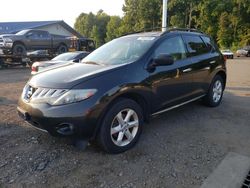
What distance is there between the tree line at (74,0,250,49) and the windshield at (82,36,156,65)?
3110cm

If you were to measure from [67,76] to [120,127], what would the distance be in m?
1.00

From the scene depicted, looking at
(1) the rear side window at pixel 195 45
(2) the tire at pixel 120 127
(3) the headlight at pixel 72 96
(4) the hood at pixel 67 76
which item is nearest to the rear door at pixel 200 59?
(1) the rear side window at pixel 195 45

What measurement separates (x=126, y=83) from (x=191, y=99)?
77.4 inches

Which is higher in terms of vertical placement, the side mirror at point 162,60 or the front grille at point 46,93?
the side mirror at point 162,60

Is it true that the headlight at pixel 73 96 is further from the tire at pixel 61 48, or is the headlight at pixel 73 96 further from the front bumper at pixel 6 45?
the tire at pixel 61 48

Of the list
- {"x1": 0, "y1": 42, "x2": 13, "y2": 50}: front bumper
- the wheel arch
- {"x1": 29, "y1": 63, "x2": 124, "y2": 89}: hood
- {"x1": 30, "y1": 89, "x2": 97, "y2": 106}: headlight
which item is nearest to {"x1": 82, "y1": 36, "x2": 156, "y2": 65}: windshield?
{"x1": 29, "y1": 63, "x2": 124, "y2": 89}: hood

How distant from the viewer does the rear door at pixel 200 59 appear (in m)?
5.32

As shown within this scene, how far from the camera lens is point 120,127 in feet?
12.7

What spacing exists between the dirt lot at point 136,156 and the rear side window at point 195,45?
1293 millimetres

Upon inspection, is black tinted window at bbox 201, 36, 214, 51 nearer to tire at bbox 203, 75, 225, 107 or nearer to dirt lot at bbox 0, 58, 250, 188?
tire at bbox 203, 75, 225, 107

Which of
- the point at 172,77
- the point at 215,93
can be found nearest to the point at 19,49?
the point at 215,93

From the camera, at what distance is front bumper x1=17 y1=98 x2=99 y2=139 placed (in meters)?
3.44

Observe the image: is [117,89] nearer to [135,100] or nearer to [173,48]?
[135,100]

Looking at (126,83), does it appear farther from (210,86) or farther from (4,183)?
(210,86)
